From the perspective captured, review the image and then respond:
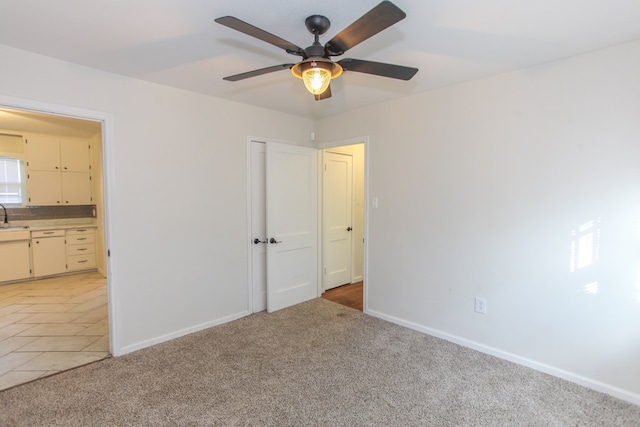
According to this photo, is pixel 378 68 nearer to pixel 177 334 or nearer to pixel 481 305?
pixel 481 305

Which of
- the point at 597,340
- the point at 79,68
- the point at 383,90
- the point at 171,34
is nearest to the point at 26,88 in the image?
the point at 79,68

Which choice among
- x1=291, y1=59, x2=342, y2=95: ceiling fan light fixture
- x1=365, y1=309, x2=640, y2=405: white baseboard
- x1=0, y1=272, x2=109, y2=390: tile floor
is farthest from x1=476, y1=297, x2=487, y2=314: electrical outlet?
x1=0, y1=272, x2=109, y2=390: tile floor

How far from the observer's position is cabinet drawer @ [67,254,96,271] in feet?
18.0

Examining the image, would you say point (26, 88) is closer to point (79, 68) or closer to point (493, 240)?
point (79, 68)

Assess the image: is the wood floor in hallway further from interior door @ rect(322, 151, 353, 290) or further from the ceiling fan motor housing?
the ceiling fan motor housing

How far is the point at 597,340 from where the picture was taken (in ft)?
7.48

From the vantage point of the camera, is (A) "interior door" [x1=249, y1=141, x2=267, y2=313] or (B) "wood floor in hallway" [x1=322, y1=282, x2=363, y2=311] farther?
(B) "wood floor in hallway" [x1=322, y1=282, x2=363, y2=311]

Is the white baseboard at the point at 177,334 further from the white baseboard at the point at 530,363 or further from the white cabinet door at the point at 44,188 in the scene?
the white cabinet door at the point at 44,188

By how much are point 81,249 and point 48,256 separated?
465 mm

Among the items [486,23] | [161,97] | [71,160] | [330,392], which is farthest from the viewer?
[71,160]

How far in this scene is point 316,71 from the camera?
5.54ft

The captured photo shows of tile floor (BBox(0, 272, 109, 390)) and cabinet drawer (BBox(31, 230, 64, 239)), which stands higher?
cabinet drawer (BBox(31, 230, 64, 239))

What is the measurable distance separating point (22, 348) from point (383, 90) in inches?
166

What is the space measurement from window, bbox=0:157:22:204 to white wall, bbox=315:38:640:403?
5.98 m
